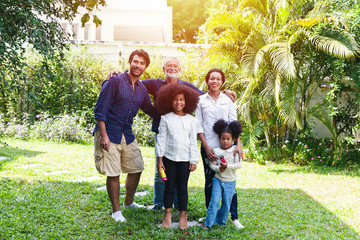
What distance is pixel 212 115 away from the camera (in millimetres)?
3781

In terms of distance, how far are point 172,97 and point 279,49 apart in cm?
432

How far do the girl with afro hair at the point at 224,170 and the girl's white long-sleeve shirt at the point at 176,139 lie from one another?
0.26 m

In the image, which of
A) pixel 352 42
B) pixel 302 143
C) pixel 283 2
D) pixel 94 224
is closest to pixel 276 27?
pixel 283 2

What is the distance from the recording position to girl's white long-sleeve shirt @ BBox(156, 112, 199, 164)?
3578mm

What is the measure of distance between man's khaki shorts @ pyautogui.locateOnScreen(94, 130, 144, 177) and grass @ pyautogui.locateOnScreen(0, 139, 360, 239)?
0.55 meters

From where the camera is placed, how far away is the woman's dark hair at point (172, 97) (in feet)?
11.9

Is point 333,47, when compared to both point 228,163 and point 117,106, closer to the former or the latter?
point 228,163

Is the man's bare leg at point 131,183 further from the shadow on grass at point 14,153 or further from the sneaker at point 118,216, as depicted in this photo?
the shadow on grass at point 14,153

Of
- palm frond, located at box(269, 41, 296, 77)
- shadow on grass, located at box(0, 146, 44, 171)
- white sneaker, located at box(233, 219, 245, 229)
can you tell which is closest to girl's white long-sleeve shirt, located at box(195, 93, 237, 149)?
white sneaker, located at box(233, 219, 245, 229)

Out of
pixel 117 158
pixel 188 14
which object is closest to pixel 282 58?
pixel 117 158

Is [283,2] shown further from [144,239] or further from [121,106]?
[144,239]

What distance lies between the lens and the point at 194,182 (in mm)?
5957

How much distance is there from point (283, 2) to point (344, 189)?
3789 millimetres

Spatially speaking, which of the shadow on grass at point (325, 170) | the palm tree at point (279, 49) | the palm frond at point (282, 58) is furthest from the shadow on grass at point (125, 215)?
the palm tree at point (279, 49)
